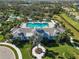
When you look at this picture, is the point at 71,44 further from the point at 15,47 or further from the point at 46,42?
the point at 15,47

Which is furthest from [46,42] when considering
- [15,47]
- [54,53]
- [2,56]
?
[2,56]

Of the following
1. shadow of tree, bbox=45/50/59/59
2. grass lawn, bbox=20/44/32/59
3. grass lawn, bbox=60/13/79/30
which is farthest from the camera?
grass lawn, bbox=60/13/79/30

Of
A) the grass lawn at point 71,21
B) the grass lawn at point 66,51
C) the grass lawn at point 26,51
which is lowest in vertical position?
the grass lawn at point 66,51

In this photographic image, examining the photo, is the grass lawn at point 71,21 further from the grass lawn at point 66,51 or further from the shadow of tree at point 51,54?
the shadow of tree at point 51,54

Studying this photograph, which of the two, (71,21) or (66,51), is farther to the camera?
(71,21)

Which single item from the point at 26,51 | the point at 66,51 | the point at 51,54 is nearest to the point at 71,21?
the point at 66,51

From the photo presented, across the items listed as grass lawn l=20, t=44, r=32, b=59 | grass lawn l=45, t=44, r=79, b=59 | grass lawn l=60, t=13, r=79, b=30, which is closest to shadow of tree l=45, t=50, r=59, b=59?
grass lawn l=45, t=44, r=79, b=59

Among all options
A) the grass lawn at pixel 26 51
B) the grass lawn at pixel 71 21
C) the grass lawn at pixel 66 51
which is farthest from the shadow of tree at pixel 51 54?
the grass lawn at pixel 71 21

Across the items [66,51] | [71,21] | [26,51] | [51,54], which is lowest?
[66,51]

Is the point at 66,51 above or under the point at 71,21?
under

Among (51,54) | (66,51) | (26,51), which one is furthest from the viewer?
(66,51)

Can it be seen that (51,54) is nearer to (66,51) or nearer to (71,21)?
(66,51)

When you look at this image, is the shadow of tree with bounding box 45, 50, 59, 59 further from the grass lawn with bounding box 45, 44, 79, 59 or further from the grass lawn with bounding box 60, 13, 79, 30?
the grass lawn with bounding box 60, 13, 79, 30
